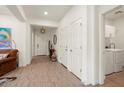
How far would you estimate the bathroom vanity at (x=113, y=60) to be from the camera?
3.73 m

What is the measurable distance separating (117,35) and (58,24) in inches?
130

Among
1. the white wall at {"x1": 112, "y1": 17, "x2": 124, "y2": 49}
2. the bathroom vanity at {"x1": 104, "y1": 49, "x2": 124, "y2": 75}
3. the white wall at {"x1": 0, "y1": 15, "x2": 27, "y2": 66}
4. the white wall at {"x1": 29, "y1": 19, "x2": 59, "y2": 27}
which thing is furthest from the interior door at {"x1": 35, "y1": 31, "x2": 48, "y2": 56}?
the bathroom vanity at {"x1": 104, "y1": 49, "x2": 124, "y2": 75}

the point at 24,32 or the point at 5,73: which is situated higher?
the point at 24,32

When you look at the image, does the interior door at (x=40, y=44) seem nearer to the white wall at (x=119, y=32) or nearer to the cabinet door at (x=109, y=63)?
the white wall at (x=119, y=32)

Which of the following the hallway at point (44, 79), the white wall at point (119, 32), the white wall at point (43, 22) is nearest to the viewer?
the hallway at point (44, 79)

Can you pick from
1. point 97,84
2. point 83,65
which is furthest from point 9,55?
point 97,84

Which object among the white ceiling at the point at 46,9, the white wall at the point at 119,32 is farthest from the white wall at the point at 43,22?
the white wall at the point at 119,32

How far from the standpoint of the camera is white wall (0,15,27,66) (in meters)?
4.92

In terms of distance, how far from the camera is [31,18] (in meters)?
5.56

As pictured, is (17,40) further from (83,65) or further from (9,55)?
(83,65)

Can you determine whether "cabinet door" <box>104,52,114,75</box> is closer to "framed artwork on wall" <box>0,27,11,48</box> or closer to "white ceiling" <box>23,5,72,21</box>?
"white ceiling" <box>23,5,72,21</box>

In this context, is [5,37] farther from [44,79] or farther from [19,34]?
[44,79]

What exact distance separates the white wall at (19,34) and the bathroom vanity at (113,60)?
12.2 feet

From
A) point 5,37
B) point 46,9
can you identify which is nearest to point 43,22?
point 46,9
